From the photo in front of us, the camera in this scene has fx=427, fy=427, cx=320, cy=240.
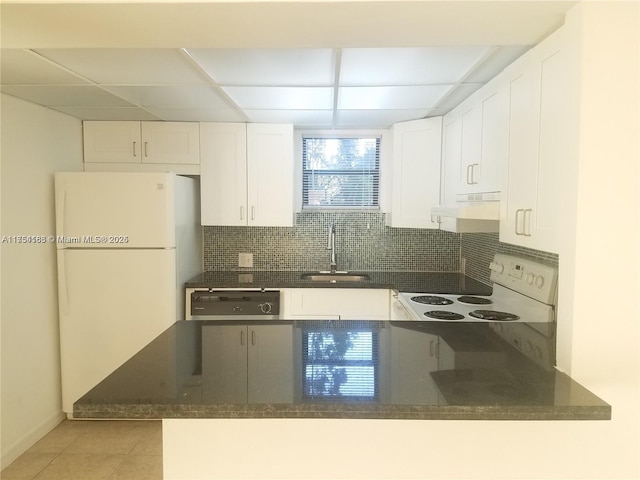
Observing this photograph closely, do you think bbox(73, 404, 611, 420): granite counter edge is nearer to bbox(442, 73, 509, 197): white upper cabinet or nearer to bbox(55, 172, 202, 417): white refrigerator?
bbox(442, 73, 509, 197): white upper cabinet

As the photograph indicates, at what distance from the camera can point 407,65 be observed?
2105mm

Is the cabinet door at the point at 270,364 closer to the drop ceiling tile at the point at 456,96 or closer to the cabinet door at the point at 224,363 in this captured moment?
the cabinet door at the point at 224,363

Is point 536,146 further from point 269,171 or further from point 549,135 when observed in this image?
point 269,171

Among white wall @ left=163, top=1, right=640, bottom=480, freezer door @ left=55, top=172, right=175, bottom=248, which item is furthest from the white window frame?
white wall @ left=163, top=1, right=640, bottom=480

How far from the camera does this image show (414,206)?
333 centimetres

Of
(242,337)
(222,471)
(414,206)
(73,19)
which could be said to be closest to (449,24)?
(73,19)

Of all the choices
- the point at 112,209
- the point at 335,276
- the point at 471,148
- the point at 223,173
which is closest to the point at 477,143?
the point at 471,148

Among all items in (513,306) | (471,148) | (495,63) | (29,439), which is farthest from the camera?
(29,439)

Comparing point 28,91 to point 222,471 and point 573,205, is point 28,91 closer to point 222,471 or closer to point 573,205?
point 222,471

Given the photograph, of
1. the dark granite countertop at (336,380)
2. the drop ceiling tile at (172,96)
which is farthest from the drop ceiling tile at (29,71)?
the dark granite countertop at (336,380)

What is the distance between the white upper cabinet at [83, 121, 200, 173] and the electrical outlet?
2.82 ft

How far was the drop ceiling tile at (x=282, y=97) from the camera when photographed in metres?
2.52

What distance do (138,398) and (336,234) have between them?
2.81 meters

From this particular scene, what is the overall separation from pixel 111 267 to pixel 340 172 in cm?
203
